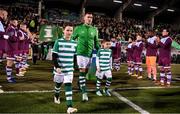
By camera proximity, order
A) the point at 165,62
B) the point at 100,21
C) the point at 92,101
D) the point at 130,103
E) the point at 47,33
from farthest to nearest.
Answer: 1. the point at 100,21
2. the point at 47,33
3. the point at 165,62
4. the point at 92,101
5. the point at 130,103

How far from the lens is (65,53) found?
8.70 metres

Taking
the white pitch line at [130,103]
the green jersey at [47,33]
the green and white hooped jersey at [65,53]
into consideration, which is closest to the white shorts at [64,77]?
the green and white hooped jersey at [65,53]

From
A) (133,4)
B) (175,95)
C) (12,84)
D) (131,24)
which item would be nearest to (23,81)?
(12,84)

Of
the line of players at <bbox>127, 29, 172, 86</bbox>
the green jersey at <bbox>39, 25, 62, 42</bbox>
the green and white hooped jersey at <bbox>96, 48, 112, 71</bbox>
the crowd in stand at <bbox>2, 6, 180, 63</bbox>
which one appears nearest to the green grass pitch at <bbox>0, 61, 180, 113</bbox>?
the green and white hooped jersey at <bbox>96, 48, 112, 71</bbox>

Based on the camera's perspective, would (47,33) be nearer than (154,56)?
No

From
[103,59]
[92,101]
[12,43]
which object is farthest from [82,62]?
[12,43]

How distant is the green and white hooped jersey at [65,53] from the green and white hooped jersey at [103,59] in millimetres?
2487

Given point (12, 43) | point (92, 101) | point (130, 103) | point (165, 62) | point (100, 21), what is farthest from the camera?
point (100, 21)

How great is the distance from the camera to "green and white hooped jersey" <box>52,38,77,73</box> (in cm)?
861

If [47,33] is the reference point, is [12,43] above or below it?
below

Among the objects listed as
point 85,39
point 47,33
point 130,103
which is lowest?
point 130,103

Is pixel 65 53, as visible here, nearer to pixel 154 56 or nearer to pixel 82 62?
pixel 82 62

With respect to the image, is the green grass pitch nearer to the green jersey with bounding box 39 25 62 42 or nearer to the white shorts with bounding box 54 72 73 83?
the white shorts with bounding box 54 72 73 83

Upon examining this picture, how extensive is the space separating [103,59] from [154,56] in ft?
19.9
